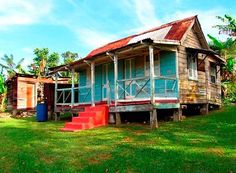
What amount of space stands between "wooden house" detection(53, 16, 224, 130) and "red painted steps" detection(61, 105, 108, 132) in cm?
31

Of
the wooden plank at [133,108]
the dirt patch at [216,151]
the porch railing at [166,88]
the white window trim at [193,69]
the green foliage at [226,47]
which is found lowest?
the dirt patch at [216,151]

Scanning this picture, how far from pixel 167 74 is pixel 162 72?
0.40m

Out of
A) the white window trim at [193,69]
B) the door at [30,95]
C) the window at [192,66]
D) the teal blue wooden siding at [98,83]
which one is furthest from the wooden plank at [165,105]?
the door at [30,95]

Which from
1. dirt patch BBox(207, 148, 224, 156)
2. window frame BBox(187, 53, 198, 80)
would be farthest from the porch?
dirt patch BBox(207, 148, 224, 156)

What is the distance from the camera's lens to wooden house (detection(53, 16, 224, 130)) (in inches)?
602

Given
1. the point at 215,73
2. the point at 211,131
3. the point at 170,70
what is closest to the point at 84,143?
the point at 211,131

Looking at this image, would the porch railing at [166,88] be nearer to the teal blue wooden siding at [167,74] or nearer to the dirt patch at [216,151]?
the teal blue wooden siding at [167,74]

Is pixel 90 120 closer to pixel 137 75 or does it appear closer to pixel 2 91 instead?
pixel 137 75

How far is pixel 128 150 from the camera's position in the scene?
947cm

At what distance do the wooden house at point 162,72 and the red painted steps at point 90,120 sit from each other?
1.00ft

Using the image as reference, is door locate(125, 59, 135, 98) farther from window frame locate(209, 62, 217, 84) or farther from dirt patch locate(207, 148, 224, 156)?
dirt patch locate(207, 148, 224, 156)

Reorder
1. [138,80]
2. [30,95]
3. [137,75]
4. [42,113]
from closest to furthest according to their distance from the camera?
[138,80] → [137,75] → [42,113] → [30,95]

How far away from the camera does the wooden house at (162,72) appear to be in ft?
50.2

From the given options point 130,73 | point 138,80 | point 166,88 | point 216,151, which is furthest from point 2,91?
point 216,151
